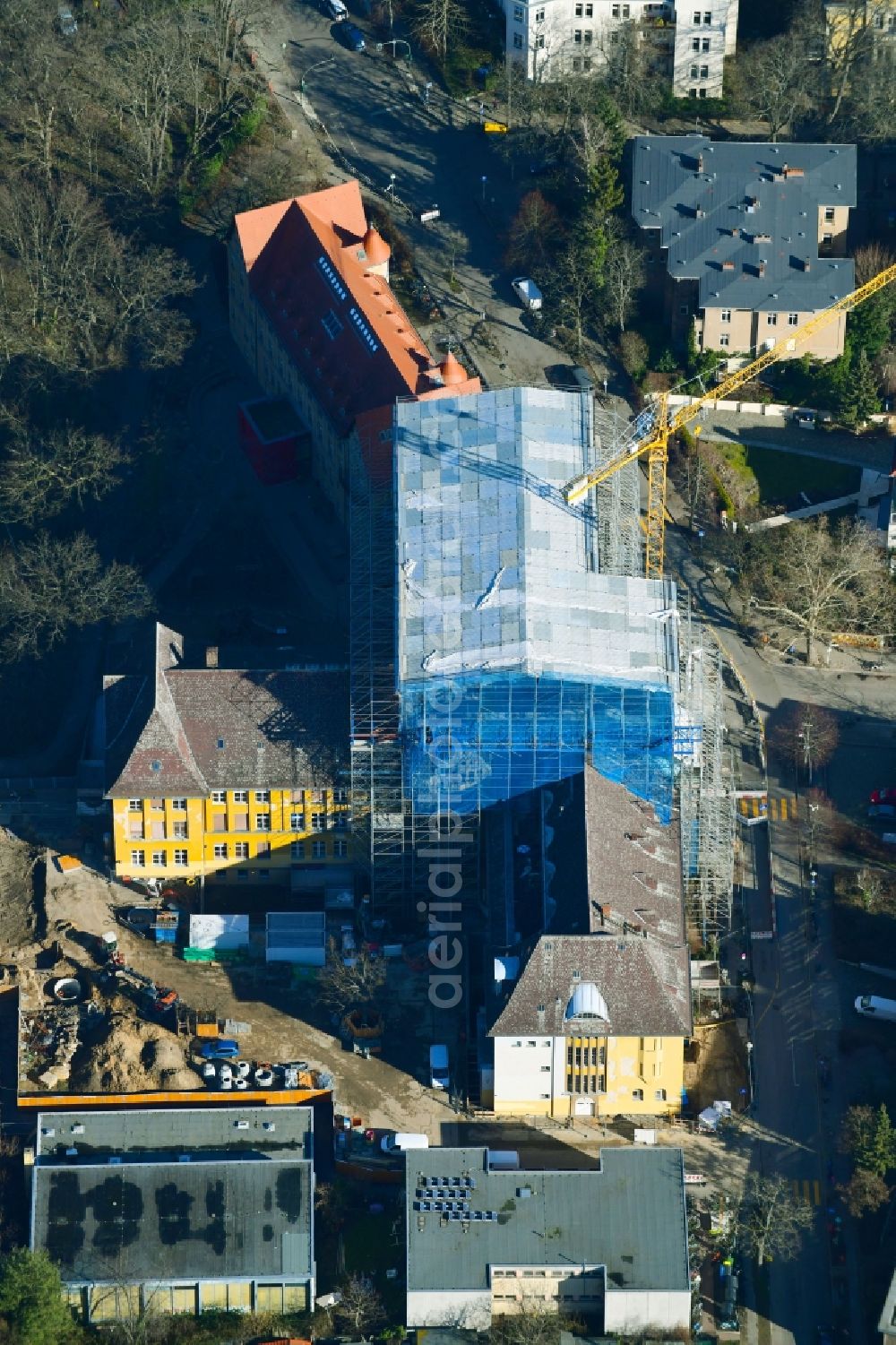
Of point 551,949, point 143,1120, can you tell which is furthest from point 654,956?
point 143,1120

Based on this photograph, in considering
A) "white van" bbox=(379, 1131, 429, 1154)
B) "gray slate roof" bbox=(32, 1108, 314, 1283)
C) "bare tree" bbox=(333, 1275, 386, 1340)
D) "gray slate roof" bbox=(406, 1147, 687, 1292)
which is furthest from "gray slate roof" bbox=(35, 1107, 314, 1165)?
"bare tree" bbox=(333, 1275, 386, 1340)

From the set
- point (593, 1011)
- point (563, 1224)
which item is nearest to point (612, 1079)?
point (593, 1011)

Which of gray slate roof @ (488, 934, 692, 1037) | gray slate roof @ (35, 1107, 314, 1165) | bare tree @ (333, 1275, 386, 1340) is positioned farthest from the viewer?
gray slate roof @ (35, 1107, 314, 1165)

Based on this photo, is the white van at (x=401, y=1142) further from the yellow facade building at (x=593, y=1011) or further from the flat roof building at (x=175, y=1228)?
the flat roof building at (x=175, y=1228)

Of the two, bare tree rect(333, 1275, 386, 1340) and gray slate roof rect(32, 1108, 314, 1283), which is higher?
gray slate roof rect(32, 1108, 314, 1283)

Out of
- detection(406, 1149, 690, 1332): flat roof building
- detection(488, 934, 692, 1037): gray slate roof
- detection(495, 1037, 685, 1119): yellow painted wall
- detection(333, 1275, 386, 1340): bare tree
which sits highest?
detection(488, 934, 692, 1037): gray slate roof

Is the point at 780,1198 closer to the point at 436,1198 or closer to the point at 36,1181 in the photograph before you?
the point at 436,1198

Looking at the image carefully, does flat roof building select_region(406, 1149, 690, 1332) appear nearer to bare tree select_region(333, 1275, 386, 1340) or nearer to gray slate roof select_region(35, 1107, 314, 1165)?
bare tree select_region(333, 1275, 386, 1340)
